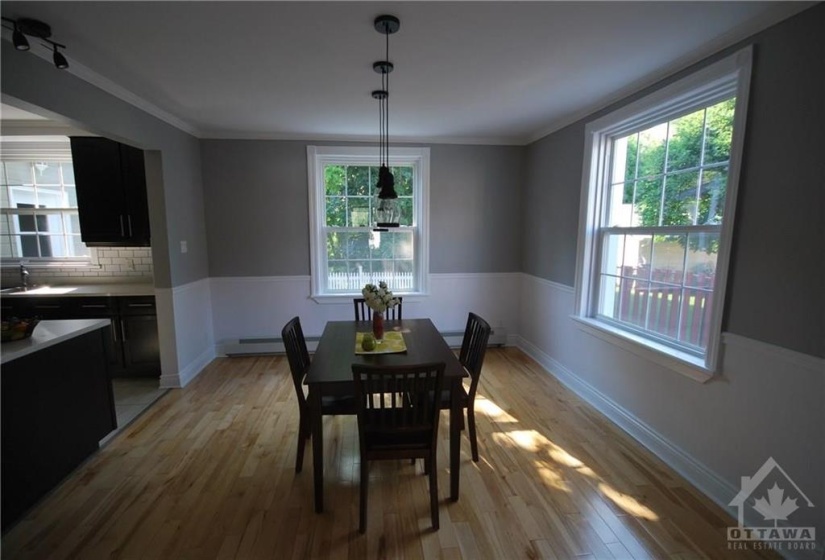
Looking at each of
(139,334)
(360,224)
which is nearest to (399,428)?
(360,224)

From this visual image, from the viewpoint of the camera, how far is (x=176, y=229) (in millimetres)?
3299

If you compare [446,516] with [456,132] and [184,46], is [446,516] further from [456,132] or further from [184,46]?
[456,132]

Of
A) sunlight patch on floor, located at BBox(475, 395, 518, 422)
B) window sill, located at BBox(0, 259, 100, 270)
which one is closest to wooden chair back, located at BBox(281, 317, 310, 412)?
sunlight patch on floor, located at BBox(475, 395, 518, 422)

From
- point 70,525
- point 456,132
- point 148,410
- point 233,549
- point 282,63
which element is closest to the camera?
point 233,549

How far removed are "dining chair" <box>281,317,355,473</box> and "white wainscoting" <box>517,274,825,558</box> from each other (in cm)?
198

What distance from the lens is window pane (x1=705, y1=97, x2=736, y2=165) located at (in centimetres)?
196

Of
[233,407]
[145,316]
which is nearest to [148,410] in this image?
[233,407]

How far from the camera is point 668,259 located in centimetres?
236

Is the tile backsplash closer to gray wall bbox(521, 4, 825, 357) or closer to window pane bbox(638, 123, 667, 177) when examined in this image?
window pane bbox(638, 123, 667, 177)

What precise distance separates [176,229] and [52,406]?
1782 millimetres

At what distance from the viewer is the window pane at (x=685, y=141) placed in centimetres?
215

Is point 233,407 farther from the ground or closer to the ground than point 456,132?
closer to the ground

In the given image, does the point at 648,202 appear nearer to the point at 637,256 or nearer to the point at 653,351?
the point at 637,256

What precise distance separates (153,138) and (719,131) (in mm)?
4047
